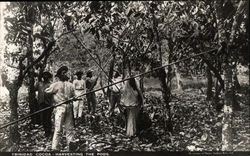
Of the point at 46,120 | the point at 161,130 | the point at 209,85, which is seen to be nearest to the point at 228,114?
the point at 209,85

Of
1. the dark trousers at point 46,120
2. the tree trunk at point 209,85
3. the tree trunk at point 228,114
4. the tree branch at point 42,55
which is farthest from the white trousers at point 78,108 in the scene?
the tree trunk at point 228,114

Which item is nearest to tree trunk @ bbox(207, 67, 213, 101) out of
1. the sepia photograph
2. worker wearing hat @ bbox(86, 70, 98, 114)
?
the sepia photograph

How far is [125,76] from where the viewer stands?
17.7 feet

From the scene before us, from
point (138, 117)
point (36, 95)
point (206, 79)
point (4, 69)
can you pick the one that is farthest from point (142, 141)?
point (4, 69)

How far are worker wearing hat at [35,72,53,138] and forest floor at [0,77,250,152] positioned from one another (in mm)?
82

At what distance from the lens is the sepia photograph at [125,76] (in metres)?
5.30

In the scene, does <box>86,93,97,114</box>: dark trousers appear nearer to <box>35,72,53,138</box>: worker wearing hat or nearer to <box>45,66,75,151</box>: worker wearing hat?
<box>45,66,75,151</box>: worker wearing hat

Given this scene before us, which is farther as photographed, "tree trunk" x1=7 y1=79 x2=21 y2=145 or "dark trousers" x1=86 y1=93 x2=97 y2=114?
"dark trousers" x1=86 y1=93 x2=97 y2=114

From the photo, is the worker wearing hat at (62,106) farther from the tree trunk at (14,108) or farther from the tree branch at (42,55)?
the tree trunk at (14,108)

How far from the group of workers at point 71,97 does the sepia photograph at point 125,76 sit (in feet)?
0.04

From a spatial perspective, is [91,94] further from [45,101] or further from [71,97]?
[45,101]

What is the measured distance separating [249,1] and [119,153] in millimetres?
2676

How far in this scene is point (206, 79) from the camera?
5.39m

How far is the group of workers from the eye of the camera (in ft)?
17.4
